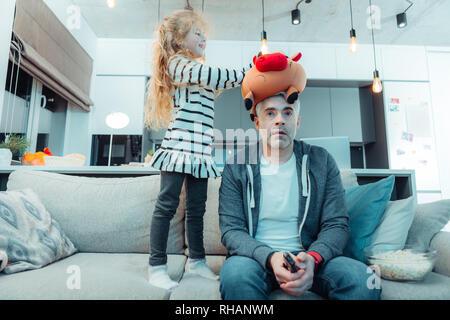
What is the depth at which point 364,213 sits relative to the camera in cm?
99

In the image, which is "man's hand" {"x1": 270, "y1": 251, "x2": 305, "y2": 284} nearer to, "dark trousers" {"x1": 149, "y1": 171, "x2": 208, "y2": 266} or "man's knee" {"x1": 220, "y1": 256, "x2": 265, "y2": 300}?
"man's knee" {"x1": 220, "y1": 256, "x2": 265, "y2": 300}

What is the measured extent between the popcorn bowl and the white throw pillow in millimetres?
33

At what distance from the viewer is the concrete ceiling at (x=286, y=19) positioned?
3100mm

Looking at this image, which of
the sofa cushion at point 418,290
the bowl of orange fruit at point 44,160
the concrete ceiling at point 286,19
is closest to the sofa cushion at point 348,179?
the sofa cushion at point 418,290

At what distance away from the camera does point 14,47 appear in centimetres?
220

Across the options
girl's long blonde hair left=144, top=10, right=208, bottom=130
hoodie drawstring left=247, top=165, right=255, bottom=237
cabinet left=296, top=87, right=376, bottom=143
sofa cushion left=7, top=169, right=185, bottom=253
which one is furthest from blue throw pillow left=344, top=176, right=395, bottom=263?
cabinet left=296, top=87, right=376, bottom=143

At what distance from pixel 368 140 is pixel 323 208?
3476 mm

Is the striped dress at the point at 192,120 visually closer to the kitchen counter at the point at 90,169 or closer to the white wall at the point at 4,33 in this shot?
the kitchen counter at the point at 90,169

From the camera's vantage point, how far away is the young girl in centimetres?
99

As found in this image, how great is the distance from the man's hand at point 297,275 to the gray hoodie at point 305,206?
0.31 feet

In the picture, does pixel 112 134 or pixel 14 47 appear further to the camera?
Answer: pixel 112 134
